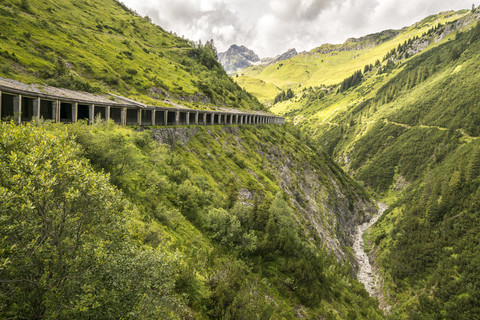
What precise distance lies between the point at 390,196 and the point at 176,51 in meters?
161

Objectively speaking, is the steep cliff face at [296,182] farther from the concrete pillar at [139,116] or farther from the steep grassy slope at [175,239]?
the concrete pillar at [139,116]

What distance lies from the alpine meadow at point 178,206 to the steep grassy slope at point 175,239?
0.11 metres

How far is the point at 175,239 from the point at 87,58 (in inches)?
2773

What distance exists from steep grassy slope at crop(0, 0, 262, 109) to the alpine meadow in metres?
0.61

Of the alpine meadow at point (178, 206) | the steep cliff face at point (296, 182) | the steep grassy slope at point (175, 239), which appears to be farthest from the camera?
the steep cliff face at point (296, 182)

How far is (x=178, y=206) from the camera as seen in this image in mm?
24703

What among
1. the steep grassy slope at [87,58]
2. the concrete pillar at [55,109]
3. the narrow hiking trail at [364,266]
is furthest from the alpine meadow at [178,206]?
the narrow hiking trail at [364,266]

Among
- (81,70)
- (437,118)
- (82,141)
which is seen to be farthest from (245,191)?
(437,118)

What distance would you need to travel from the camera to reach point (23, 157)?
7.50 meters

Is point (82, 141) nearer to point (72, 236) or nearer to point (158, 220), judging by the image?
point (158, 220)

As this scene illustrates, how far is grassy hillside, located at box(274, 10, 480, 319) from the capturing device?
5878 cm

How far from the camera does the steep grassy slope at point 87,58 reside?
43.8 m

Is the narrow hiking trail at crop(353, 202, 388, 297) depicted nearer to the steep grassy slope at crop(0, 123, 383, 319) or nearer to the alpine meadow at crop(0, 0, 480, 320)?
the alpine meadow at crop(0, 0, 480, 320)

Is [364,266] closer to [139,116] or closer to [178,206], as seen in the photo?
[178,206]
